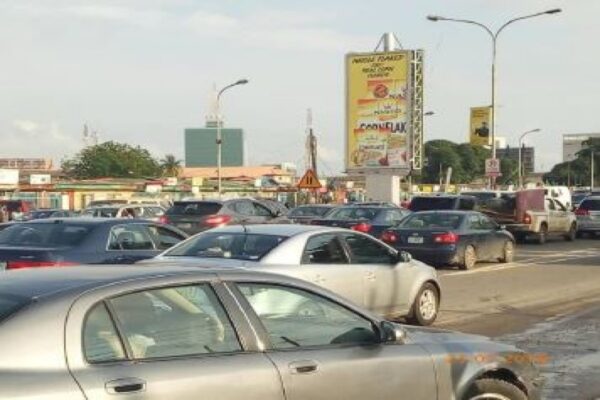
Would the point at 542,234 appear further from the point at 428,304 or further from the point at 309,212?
the point at 428,304

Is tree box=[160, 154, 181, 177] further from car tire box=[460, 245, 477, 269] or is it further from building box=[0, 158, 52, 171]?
car tire box=[460, 245, 477, 269]

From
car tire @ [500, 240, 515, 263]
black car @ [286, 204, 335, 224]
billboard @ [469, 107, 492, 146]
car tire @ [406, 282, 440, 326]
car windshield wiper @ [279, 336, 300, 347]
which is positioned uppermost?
billboard @ [469, 107, 492, 146]

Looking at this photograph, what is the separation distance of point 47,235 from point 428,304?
4901 mm

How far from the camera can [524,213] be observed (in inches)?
1211

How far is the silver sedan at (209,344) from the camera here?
367cm

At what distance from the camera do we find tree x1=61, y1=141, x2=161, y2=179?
11938cm

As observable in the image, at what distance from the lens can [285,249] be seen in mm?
10031

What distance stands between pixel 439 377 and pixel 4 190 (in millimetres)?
66126

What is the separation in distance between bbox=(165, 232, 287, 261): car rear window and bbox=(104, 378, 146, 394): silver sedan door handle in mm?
6089

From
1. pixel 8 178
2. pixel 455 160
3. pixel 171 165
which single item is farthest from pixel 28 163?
pixel 8 178

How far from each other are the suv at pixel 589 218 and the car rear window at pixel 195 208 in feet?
55.6

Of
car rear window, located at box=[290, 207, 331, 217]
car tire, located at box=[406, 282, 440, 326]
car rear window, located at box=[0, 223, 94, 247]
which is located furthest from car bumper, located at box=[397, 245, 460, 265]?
car rear window, located at box=[0, 223, 94, 247]

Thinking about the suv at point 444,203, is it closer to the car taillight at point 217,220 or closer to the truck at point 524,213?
the truck at point 524,213

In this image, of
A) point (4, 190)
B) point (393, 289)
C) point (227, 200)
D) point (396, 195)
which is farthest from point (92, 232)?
point (4, 190)
